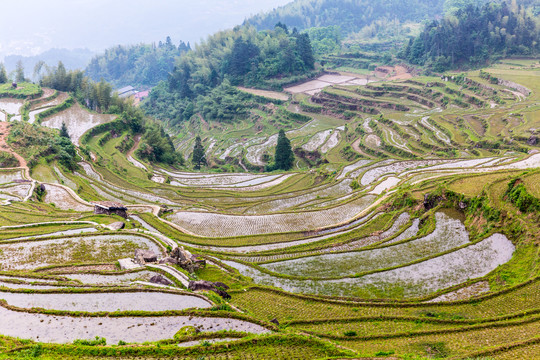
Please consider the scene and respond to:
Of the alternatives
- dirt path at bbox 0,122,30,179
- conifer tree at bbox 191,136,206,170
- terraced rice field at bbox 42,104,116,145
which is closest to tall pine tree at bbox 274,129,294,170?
conifer tree at bbox 191,136,206,170

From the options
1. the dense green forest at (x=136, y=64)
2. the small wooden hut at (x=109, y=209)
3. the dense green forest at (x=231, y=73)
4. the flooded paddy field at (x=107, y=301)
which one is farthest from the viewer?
the dense green forest at (x=136, y=64)

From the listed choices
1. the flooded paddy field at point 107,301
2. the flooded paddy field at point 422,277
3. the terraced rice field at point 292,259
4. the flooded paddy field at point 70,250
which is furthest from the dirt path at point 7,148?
the flooded paddy field at point 422,277

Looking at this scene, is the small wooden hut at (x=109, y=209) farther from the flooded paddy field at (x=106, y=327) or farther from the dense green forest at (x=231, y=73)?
the dense green forest at (x=231, y=73)

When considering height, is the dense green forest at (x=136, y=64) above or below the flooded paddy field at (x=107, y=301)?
above

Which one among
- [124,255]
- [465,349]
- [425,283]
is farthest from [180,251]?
[465,349]

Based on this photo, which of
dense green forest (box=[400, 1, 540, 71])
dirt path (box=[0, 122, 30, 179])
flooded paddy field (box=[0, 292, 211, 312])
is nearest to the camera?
flooded paddy field (box=[0, 292, 211, 312])

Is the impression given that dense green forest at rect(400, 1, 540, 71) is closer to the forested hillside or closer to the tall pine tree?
the tall pine tree

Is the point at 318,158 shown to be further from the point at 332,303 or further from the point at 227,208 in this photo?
the point at 332,303
